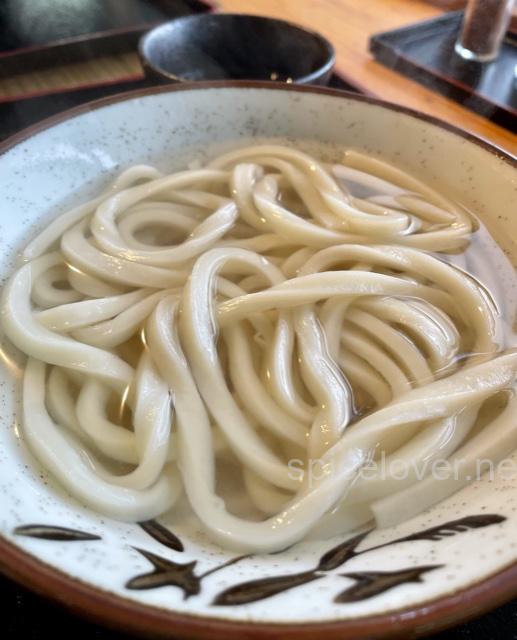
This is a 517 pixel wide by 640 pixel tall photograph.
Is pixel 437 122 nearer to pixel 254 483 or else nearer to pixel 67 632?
pixel 254 483

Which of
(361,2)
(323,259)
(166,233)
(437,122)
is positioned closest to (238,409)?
(323,259)

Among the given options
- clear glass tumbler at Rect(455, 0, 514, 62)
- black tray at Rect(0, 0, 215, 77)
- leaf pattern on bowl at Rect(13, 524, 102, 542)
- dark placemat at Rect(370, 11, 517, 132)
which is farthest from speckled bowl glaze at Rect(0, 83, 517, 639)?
clear glass tumbler at Rect(455, 0, 514, 62)

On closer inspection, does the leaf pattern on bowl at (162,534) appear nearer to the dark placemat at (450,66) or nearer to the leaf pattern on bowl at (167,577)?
the leaf pattern on bowl at (167,577)

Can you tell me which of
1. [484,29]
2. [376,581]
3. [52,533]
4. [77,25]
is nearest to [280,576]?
[376,581]

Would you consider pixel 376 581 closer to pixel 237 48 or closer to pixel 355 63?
pixel 237 48

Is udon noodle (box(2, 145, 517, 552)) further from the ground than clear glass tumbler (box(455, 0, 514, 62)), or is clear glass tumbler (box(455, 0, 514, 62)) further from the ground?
clear glass tumbler (box(455, 0, 514, 62))

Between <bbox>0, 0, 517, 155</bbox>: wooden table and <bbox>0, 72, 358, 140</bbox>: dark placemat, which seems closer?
<bbox>0, 72, 358, 140</bbox>: dark placemat

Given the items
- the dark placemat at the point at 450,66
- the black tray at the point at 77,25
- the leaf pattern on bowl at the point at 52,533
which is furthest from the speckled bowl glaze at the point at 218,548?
the black tray at the point at 77,25

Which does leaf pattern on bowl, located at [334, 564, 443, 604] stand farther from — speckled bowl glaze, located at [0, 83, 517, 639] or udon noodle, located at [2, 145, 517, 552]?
udon noodle, located at [2, 145, 517, 552]
